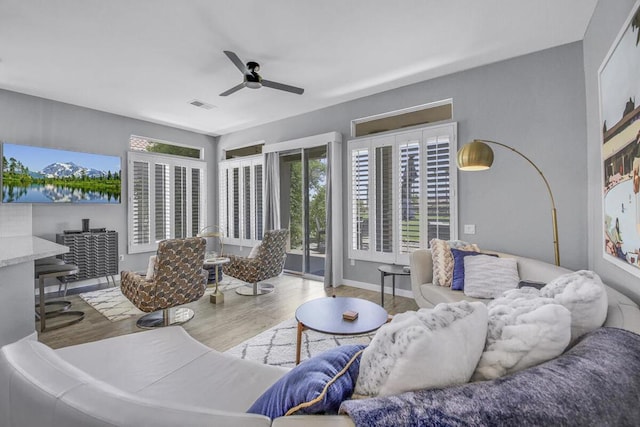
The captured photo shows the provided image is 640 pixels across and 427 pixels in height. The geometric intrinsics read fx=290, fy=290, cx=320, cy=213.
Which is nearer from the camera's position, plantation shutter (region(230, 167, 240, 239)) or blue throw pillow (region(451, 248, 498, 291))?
blue throw pillow (region(451, 248, 498, 291))

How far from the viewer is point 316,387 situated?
746 mm

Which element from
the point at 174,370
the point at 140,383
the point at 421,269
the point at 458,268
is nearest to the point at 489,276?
the point at 458,268

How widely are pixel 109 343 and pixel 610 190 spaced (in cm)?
331

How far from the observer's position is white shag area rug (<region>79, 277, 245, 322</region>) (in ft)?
11.3

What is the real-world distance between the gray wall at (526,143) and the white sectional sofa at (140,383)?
1.87 metres

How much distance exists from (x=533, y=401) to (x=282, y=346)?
230 centimetres

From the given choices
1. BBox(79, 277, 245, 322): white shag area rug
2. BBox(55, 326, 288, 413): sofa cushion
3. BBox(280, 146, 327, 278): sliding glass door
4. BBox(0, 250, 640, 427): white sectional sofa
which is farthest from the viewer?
BBox(280, 146, 327, 278): sliding glass door

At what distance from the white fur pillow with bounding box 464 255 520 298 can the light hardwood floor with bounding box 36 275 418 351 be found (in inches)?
43.2

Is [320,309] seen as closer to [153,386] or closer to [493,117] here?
[153,386]

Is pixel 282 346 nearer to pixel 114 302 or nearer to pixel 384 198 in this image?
pixel 384 198

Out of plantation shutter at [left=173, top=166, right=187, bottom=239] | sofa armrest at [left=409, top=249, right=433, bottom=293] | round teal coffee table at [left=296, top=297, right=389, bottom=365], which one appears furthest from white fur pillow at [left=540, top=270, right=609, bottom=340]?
plantation shutter at [left=173, top=166, right=187, bottom=239]

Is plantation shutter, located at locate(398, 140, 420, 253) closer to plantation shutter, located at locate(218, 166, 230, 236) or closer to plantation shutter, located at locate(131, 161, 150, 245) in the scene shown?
plantation shutter, located at locate(218, 166, 230, 236)

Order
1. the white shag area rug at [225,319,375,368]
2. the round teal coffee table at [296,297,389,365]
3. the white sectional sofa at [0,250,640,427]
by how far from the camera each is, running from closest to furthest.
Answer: the white sectional sofa at [0,250,640,427] < the round teal coffee table at [296,297,389,365] < the white shag area rug at [225,319,375,368]

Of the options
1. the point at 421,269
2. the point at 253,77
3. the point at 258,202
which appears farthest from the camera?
the point at 258,202
